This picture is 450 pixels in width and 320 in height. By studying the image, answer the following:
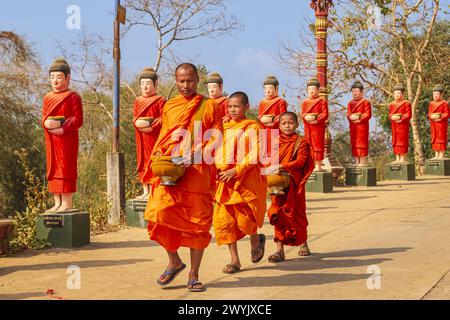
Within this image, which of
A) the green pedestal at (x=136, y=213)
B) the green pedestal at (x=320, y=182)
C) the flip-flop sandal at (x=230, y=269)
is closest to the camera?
the flip-flop sandal at (x=230, y=269)

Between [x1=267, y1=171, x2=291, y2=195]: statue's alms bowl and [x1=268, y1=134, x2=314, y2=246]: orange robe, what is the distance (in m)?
0.08

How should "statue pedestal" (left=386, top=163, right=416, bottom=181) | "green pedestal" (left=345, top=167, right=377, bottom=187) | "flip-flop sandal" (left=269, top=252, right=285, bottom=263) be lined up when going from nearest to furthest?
"flip-flop sandal" (left=269, top=252, right=285, bottom=263)
"green pedestal" (left=345, top=167, right=377, bottom=187)
"statue pedestal" (left=386, top=163, right=416, bottom=181)

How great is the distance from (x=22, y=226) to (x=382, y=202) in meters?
6.81

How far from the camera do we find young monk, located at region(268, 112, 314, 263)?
7.09m

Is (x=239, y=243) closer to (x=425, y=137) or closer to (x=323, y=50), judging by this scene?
(x=323, y=50)

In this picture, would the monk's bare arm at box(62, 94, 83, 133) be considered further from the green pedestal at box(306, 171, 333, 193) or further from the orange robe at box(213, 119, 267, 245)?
the green pedestal at box(306, 171, 333, 193)

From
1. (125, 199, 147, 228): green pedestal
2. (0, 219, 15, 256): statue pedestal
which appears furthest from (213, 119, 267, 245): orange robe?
(125, 199, 147, 228): green pedestal

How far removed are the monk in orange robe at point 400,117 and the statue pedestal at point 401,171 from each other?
463 mm

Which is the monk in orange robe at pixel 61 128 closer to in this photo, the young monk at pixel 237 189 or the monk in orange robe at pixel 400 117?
the young monk at pixel 237 189

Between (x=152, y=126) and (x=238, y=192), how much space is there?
3.26m

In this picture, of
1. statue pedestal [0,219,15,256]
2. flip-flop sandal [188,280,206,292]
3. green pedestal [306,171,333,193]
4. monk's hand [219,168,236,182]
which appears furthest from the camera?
green pedestal [306,171,333,193]

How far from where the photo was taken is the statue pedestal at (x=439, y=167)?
66.0 ft

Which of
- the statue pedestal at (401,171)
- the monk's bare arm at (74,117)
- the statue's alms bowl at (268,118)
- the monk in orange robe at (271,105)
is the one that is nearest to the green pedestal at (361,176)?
the statue pedestal at (401,171)
